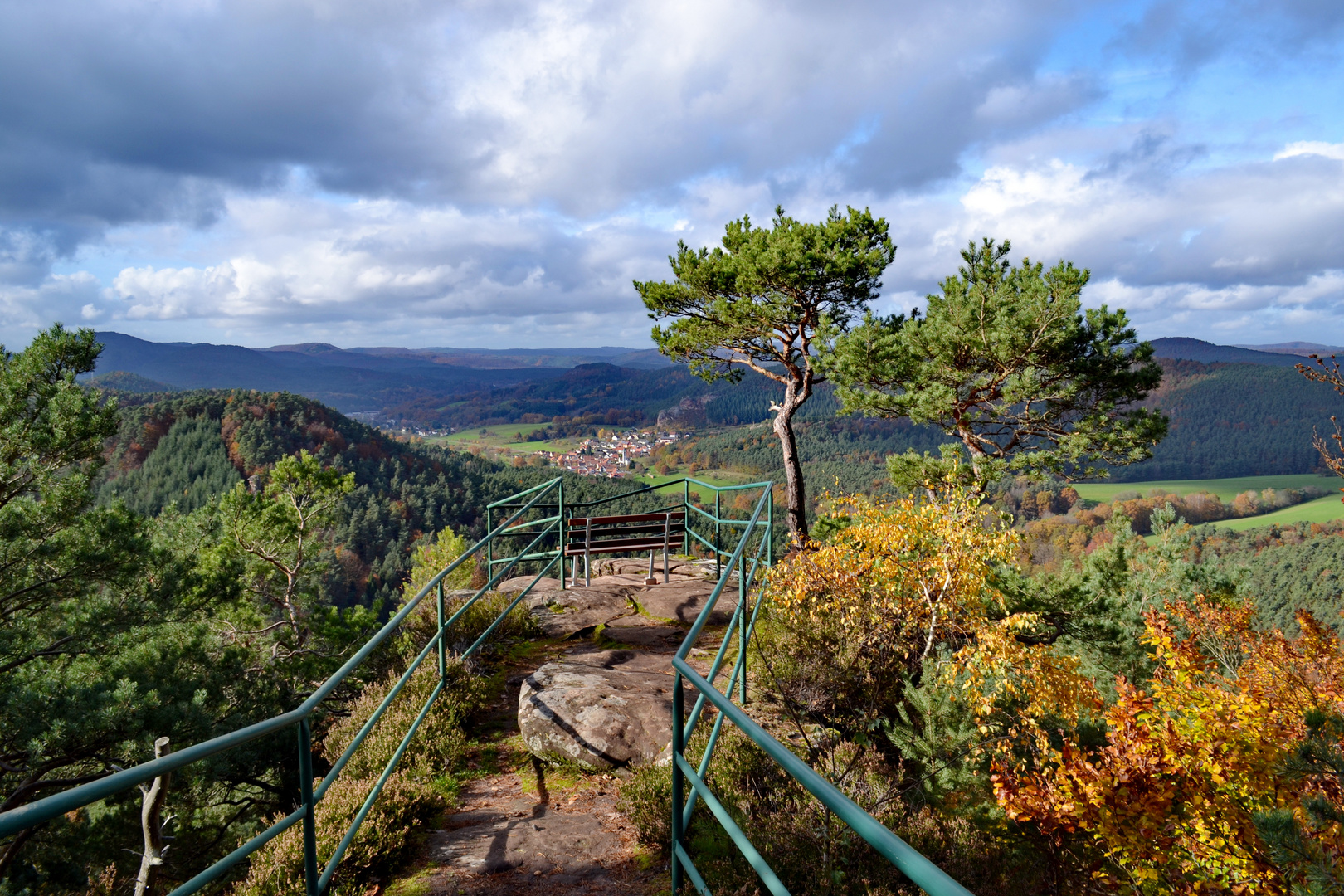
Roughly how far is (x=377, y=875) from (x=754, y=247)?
1188 cm

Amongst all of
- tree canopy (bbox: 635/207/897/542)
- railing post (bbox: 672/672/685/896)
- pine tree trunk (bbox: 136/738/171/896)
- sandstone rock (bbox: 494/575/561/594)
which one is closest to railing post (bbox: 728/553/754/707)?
railing post (bbox: 672/672/685/896)

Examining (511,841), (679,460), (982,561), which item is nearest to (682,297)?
(982,561)

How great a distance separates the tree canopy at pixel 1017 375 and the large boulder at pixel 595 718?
30.6 ft

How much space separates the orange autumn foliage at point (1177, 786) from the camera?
5590mm

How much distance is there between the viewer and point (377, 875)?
317cm

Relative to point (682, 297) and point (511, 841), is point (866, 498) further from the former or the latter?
point (682, 297)

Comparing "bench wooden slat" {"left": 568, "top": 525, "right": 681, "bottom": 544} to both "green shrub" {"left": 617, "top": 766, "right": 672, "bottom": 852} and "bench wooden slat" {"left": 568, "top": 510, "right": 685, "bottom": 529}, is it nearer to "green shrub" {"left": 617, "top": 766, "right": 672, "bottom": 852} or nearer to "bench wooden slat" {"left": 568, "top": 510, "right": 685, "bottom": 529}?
"bench wooden slat" {"left": 568, "top": 510, "right": 685, "bottom": 529}

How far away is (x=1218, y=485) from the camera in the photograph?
344 ft

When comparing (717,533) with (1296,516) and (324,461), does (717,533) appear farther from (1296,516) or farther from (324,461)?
(1296,516)

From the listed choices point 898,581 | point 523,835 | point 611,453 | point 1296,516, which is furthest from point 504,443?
point 523,835

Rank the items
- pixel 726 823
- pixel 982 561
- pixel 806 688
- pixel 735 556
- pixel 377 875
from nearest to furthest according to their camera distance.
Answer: pixel 726 823 → pixel 377 875 → pixel 735 556 → pixel 806 688 → pixel 982 561

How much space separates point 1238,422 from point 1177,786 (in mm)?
157667

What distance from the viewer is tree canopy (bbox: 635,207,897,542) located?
12.8 meters

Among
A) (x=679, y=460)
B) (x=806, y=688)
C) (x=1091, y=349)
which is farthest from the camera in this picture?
(x=679, y=460)
